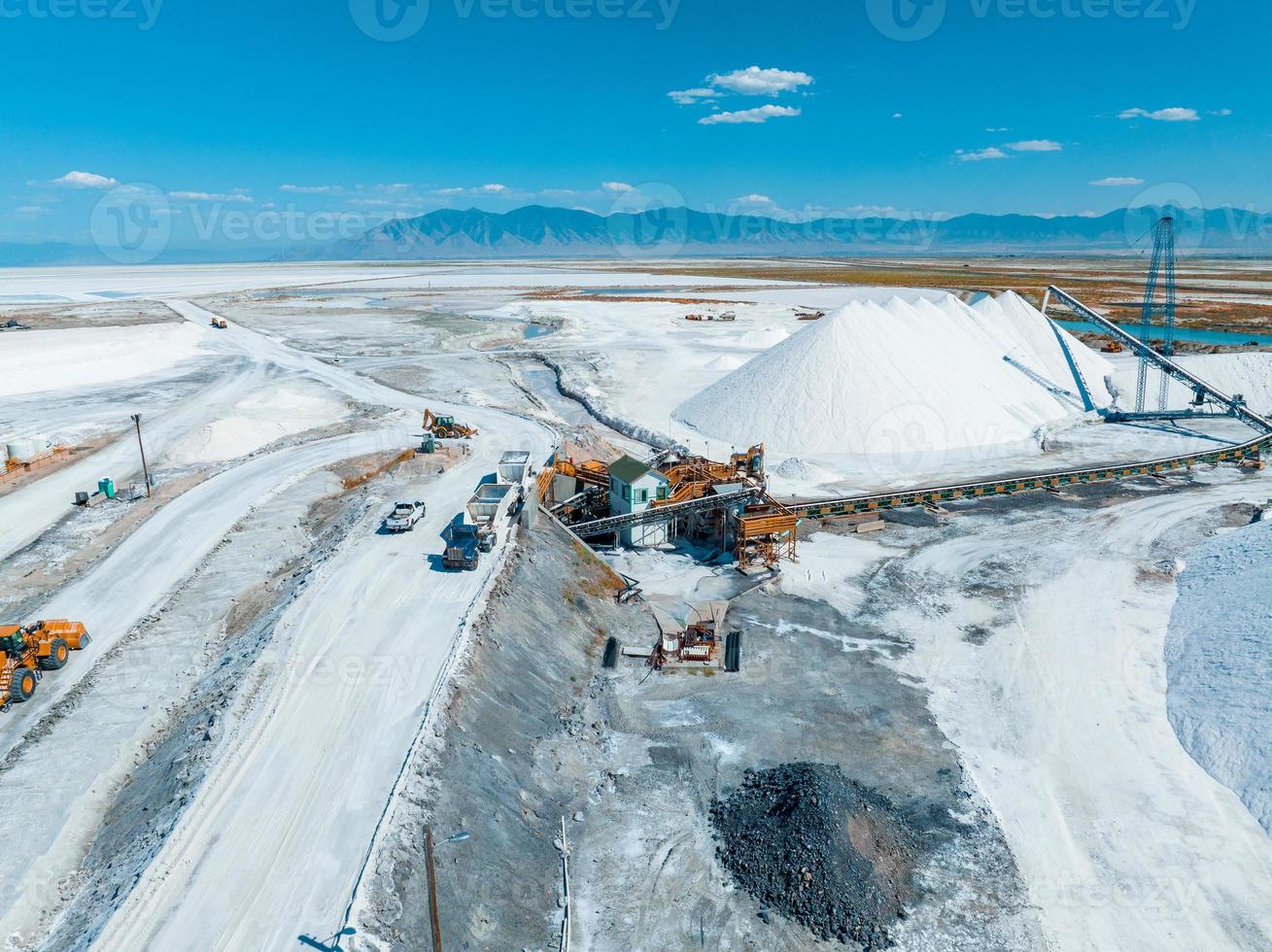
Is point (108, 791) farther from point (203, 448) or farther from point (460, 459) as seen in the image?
point (203, 448)

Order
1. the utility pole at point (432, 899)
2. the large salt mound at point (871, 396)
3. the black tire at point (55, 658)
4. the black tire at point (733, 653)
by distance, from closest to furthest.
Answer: the utility pole at point (432, 899) → the black tire at point (55, 658) → the black tire at point (733, 653) → the large salt mound at point (871, 396)

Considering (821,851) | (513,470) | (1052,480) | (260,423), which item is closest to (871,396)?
(1052,480)

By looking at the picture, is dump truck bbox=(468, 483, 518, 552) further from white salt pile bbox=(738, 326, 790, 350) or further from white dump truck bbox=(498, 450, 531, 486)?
white salt pile bbox=(738, 326, 790, 350)

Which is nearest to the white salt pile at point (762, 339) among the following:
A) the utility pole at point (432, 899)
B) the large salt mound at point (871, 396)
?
the large salt mound at point (871, 396)

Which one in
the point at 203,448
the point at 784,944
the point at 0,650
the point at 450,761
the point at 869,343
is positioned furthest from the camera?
the point at 869,343

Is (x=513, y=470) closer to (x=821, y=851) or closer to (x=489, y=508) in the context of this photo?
(x=489, y=508)

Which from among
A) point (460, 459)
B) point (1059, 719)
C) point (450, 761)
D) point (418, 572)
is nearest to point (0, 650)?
point (418, 572)

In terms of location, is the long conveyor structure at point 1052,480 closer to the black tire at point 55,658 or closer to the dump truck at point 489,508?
the dump truck at point 489,508
